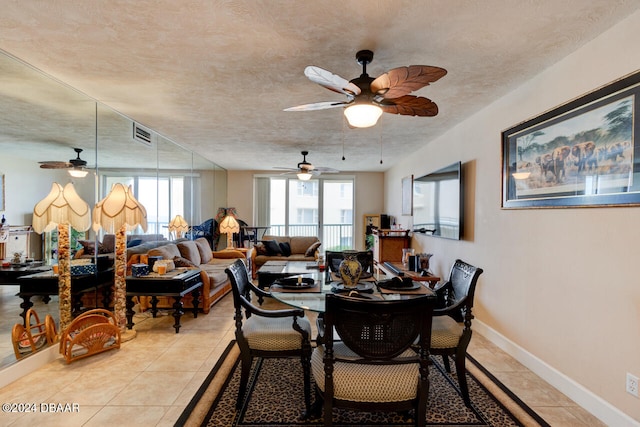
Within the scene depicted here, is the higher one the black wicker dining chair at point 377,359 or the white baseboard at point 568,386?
the black wicker dining chair at point 377,359

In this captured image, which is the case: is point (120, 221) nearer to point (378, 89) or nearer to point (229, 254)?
point (378, 89)

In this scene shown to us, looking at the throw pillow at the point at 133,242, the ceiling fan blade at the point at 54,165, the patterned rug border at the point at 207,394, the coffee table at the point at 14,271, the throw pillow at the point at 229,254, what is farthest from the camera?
the throw pillow at the point at 229,254

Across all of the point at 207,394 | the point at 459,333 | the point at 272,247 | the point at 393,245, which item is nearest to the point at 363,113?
the point at 459,333

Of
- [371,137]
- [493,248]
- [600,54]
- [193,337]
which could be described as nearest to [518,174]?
[493,248]

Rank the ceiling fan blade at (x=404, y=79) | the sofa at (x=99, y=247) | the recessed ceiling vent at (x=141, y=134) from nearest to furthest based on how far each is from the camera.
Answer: the ceiling fan blade at (x=404, y=79) < the sofa at (x=99, y=247) < the recessed ceiling vent at (x=141, y=134)

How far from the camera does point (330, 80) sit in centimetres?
Answer: 190

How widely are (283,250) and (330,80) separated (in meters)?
5.21

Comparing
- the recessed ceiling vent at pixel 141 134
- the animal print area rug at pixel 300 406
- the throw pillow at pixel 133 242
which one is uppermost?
the recessed ceiling vent at pixel 141 134

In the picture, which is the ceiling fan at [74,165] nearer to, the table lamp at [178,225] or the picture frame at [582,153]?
the table lamp at [178,225]

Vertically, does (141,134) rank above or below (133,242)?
above

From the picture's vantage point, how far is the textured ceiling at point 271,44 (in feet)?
5.80

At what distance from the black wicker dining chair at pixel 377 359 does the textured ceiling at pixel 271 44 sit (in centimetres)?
161

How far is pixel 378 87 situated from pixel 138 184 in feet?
13.6

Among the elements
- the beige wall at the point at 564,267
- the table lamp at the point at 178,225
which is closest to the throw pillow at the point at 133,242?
the table lamp at the point at 178,225
